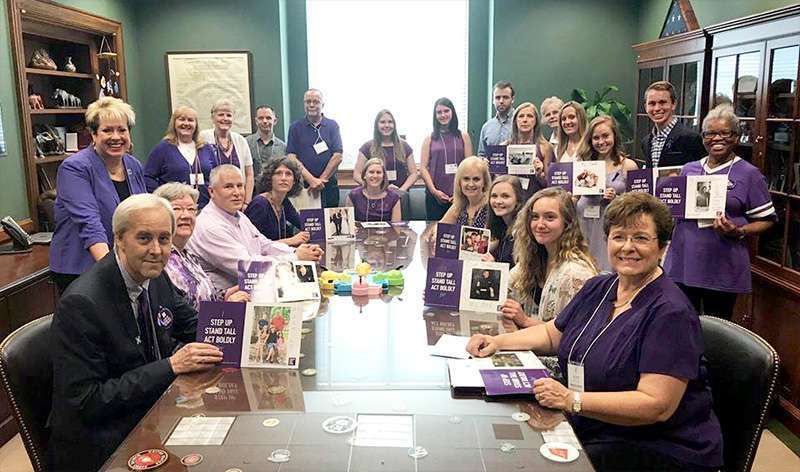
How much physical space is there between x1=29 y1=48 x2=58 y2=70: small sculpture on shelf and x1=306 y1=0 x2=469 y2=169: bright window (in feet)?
8.52

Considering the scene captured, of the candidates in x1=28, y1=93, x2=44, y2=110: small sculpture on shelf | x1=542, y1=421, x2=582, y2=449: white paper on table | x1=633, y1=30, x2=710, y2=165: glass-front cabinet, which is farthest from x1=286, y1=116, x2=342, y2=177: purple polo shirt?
x1=542, y1=421, x2=582, y2=449: white paper on table

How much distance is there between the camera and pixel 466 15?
6.77 metres

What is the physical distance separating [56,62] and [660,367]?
17.7ft

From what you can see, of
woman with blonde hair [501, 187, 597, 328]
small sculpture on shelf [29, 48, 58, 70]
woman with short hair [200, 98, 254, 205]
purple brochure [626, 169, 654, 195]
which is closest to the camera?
woman with blonde hair [501, 187, 597, 328]

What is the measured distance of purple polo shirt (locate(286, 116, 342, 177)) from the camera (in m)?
5.29

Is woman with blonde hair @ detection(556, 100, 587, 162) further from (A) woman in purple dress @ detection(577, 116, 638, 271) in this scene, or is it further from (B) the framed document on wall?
(B) the framed document on wall

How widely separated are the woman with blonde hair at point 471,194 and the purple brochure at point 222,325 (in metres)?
1.92

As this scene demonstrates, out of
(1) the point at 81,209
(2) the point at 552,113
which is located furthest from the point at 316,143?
(1) the point at 81,209

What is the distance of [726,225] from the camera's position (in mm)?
2875

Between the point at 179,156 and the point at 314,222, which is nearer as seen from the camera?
the point at 314,222

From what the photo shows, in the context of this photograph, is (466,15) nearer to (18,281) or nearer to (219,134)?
(219,134)

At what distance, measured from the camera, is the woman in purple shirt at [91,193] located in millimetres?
2861

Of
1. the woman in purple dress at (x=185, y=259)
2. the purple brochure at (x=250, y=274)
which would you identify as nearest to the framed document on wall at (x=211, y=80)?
the woman in purple dress at (x=185, y=259)

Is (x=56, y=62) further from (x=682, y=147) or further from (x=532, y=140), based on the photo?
(x=682, y=147)
